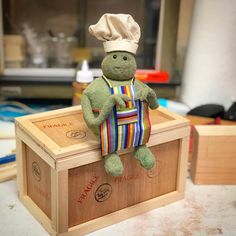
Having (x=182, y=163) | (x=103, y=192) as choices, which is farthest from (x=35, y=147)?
(x=182, y=163)

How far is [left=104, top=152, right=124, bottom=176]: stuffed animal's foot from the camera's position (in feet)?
2.09

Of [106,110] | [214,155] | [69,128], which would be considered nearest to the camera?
[106,110]

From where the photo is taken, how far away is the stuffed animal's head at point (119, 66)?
2.10 ft

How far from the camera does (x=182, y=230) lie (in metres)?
0.70

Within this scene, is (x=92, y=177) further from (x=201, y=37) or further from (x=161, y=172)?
(x=201, y=37)

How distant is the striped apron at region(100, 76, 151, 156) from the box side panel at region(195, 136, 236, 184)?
0.62 feet

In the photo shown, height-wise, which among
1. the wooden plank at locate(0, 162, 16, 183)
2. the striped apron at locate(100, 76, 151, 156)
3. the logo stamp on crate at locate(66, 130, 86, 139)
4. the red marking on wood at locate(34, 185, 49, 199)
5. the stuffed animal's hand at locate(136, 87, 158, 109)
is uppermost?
the stuffed animal's hand at locate(136, 87, 158, 109)

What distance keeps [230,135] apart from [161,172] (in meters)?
0.15

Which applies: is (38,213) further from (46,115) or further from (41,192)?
(46,115)

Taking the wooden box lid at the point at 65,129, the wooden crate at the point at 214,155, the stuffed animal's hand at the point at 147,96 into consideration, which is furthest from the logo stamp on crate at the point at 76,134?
the wooden crate at the point at 214,155

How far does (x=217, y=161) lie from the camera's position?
0.82m

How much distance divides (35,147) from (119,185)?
0.46ft

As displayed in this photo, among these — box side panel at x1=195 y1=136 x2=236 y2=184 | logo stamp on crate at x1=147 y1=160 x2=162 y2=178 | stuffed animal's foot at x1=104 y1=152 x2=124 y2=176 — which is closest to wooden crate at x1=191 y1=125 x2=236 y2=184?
box side panel at x1=195 y1=136 x2=236 y2=184

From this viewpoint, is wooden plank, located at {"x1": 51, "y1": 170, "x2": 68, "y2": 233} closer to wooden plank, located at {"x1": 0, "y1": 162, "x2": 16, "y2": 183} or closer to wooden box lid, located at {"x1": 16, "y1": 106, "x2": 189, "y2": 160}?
wooden box lid, located at {"x1": 16, "y1": 106, "x2": 189, "y2": 160}
